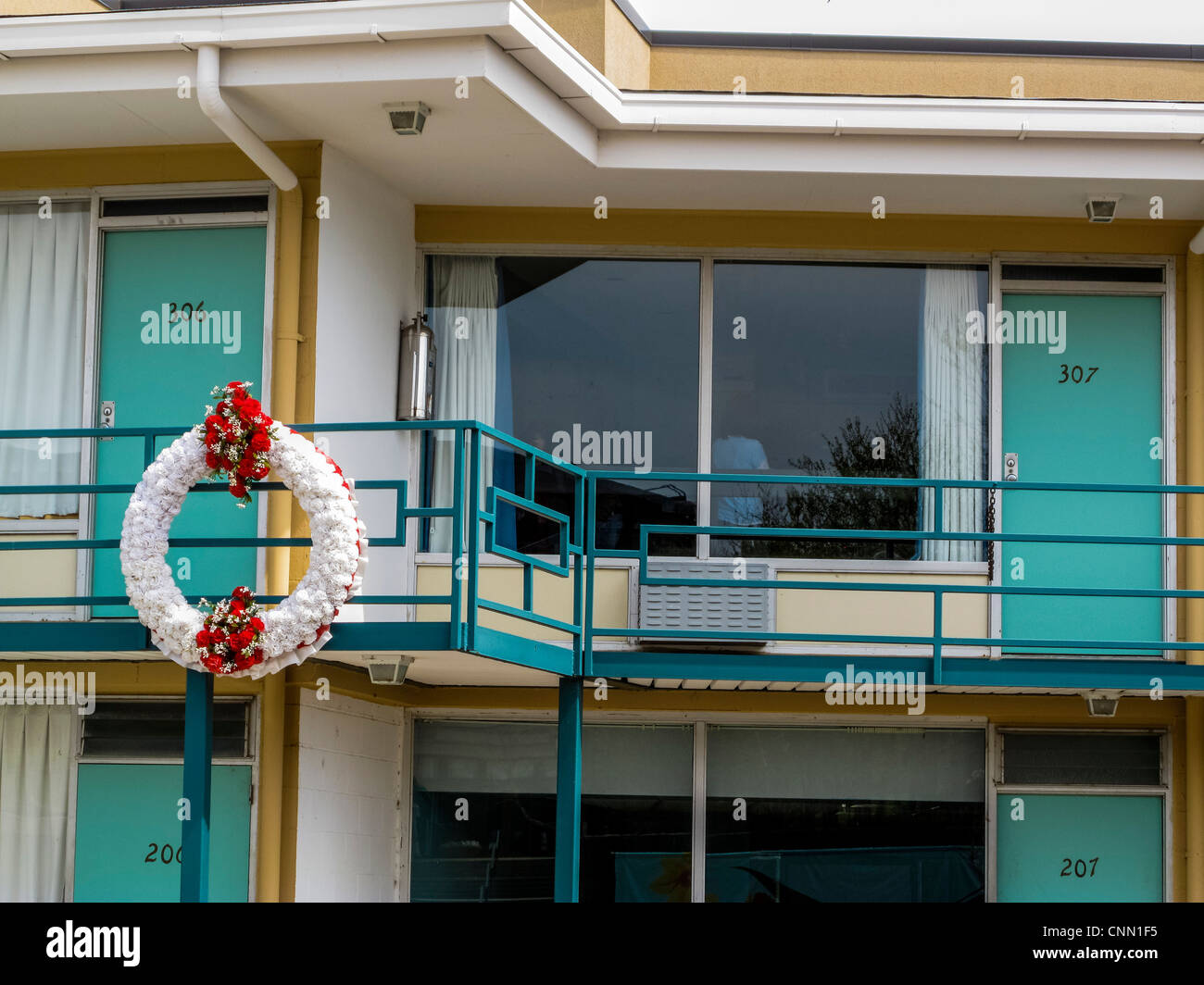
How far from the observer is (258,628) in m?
7.74

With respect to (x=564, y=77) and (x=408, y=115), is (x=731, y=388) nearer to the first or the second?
(x=564, y=77)

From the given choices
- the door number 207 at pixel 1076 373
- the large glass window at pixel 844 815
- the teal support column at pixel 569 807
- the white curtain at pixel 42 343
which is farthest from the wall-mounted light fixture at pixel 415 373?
the door number 207 at pixel 1076 373

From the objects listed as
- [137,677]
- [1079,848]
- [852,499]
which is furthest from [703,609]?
[137,677]

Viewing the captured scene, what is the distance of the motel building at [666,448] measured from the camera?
9320 millimetres

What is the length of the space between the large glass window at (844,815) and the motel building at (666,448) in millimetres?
22

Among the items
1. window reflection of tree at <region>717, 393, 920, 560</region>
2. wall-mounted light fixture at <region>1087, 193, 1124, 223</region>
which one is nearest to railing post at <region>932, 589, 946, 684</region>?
window reflection of tree at <region>717, 393, 920, 560</region>

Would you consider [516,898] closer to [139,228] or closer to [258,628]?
[258,628]

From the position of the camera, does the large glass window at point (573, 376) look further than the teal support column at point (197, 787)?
Yes

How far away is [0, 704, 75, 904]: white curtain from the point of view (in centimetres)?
952

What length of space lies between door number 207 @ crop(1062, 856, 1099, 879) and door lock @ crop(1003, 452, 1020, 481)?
2232 mm

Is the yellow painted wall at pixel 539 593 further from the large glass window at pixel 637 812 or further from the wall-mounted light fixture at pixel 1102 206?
the wall-mounted light fixture at pixel 1102 206

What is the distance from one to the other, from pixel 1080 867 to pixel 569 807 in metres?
3.29

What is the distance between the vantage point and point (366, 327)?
9.71 m
